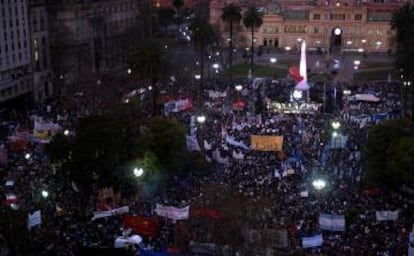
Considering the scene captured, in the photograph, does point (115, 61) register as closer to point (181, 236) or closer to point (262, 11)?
point (262, 11)

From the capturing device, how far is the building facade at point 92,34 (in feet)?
284

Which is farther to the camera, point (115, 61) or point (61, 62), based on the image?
point (115, 61)

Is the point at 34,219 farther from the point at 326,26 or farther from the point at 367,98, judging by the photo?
the point at 326,26

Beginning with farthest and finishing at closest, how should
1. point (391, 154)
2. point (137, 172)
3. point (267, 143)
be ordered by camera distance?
point (267, 143) → point (137, 172) → point (391, 154)

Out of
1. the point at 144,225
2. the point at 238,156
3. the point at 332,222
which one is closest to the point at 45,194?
the point at 144,225

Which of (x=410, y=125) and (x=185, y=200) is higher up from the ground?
(x=410, y=125)

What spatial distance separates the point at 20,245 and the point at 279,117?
1400 inches

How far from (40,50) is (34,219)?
1927 inches

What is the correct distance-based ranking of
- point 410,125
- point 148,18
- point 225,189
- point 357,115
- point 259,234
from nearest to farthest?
point 259,234
point 225,189
point 410,125
point 357,115
point 148,18

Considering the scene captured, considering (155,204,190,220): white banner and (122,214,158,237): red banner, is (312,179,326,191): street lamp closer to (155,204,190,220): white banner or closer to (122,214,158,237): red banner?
(155,204,190,220): white banner

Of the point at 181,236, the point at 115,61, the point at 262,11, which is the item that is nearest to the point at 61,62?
the point at 115,61

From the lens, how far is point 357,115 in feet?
211

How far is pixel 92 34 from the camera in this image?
3676 inches

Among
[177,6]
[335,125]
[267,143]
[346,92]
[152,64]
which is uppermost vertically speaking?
[152,64]
